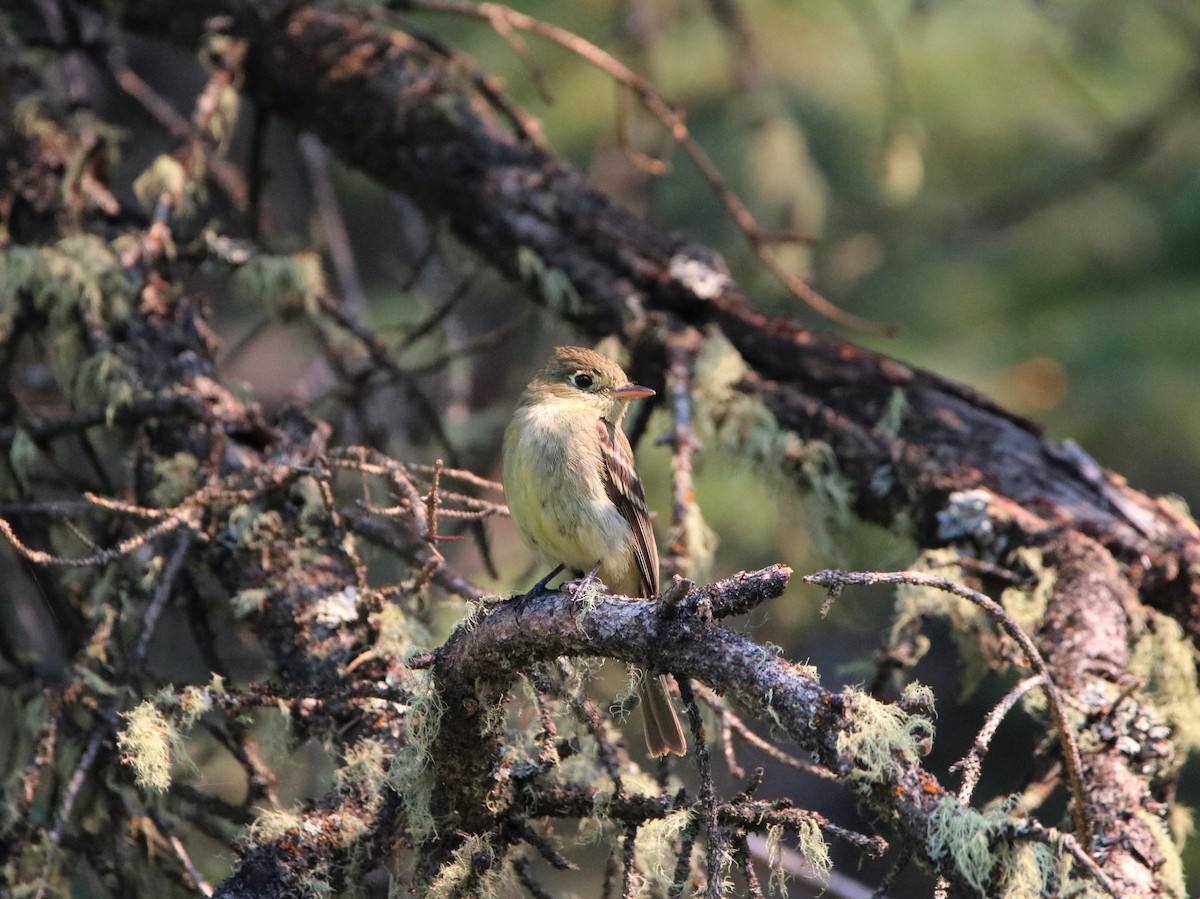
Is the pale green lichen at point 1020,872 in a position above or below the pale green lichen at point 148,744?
above

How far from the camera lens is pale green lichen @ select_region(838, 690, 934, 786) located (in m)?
2.04

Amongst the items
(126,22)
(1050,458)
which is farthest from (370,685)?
(126,22)

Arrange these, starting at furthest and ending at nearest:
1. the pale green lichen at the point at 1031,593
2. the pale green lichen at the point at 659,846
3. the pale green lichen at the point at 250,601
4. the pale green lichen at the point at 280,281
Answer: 1. the pale green lichen at the point at 280,281
2. the pale green lichen at the point at 1031,593
3. the pale green lichen at the point at 250,601
4. the pale green lichen at the point at 659,846

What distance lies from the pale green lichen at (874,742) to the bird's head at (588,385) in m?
2.00

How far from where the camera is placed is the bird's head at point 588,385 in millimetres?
4059

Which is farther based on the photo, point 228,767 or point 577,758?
point 228,767

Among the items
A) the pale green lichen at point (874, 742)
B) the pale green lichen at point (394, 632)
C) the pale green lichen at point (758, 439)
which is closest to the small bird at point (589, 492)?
the pale green lichen at point (758, 439)

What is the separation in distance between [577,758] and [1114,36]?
200 inches

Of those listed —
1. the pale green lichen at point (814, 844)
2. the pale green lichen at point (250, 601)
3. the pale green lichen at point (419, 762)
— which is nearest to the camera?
the pale green lichen at point (814, 844)

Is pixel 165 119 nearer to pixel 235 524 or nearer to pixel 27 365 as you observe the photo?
pixel 27 365

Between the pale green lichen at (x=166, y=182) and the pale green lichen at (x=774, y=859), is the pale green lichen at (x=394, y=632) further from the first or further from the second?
the pale green lichen at (x=166, y=182)

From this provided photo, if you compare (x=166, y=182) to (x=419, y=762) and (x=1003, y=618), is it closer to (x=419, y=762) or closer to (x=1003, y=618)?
(x=419, y=762)

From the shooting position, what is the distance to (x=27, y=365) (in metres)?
5.18

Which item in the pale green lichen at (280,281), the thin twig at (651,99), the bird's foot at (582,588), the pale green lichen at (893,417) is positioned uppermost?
the thin twig at (651,99)
